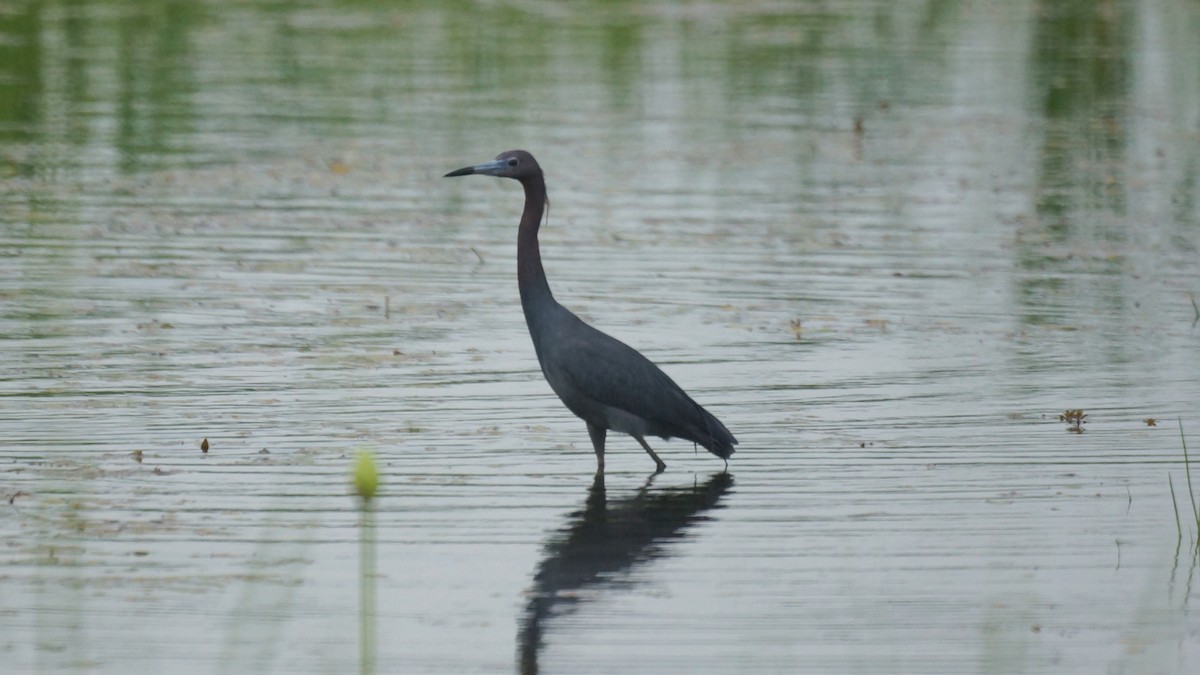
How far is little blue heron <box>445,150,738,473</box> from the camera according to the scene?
820 cm

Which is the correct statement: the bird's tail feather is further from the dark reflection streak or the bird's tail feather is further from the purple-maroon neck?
the purple-maroon neck

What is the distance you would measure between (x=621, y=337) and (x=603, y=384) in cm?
279

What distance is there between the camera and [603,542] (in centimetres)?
738

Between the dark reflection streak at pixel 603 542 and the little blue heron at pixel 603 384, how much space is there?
20cm

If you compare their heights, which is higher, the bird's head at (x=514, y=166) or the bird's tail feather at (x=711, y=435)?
the bird's head at (x=514, y=166)

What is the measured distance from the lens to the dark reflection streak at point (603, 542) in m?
6.55

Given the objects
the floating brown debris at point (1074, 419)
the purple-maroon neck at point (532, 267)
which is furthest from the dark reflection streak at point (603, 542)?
the floating brown debris at point (1074, 419)

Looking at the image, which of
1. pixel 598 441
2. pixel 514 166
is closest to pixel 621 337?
pixel 514 166

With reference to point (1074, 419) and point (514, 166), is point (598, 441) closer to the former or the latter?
point (514, 166)

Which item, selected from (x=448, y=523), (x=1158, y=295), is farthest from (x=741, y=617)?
(x=1158, y=295)

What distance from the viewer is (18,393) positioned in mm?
9375

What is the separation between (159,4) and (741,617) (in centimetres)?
2573

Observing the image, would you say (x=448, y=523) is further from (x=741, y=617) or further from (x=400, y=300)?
(x=400, y=300)

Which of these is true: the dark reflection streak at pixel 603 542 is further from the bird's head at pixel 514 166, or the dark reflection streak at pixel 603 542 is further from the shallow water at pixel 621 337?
the bird's head at pixel 514 166
